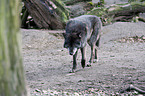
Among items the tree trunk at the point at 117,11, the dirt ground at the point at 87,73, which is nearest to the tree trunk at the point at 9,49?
the dirt ground at the point at 87,73

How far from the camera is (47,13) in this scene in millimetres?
12312

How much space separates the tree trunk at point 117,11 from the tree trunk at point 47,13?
7.24 ft

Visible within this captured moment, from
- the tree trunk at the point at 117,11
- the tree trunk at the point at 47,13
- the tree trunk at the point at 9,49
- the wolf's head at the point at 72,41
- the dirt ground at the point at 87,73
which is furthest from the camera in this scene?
the tree trunk at the point at 117,11

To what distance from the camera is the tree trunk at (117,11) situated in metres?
13.6

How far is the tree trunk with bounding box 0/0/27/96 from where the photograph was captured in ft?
5.55

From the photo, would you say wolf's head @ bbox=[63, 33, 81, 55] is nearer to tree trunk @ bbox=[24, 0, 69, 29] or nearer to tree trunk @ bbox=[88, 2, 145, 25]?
tree trunk @ bbox=[24, 0, 69, 29]

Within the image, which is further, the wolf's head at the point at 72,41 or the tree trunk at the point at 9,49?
the wolf's head at the point at 72,41

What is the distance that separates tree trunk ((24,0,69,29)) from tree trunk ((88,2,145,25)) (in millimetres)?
2206

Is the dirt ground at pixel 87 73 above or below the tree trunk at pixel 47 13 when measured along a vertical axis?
below

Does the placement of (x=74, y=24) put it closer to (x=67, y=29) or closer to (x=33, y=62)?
(x=67, y=29)

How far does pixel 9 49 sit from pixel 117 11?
12.9 m

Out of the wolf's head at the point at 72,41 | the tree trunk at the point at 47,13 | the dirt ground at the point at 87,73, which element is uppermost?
the tree trunk at the point at 47,13

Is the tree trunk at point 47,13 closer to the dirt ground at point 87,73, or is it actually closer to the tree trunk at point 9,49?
the dirt ground at point 87,73

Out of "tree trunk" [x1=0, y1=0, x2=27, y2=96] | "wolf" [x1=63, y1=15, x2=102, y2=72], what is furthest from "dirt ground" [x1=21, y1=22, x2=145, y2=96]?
"tree trunk" [x1=0, y1=0, x2=27, y2=96]
